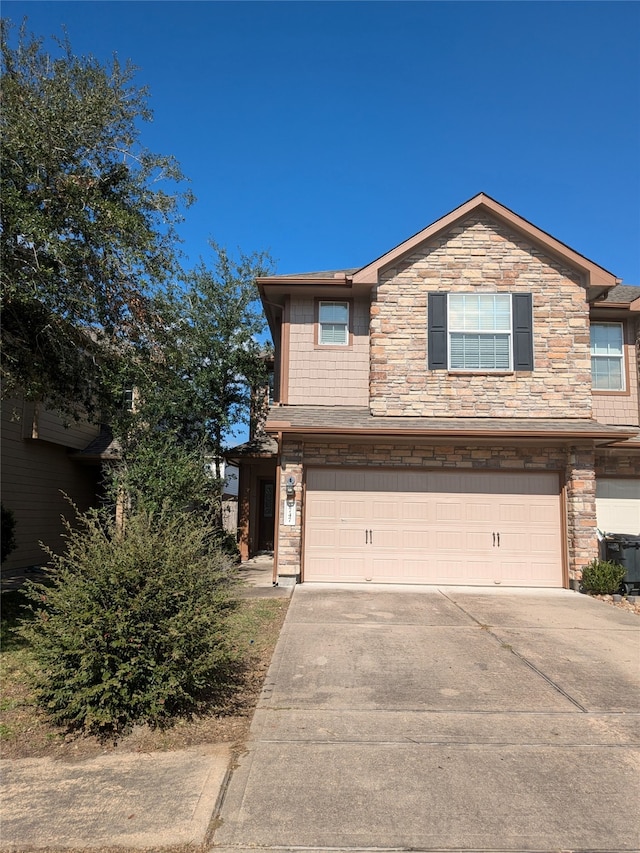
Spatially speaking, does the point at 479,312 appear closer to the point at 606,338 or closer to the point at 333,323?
the point at 333,323

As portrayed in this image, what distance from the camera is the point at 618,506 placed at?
44.5ft

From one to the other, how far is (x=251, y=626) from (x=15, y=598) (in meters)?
5.18

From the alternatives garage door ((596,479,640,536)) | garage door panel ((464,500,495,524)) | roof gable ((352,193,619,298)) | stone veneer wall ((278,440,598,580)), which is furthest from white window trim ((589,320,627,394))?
garage door panel ((464,500,495,524))

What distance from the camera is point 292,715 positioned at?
5.19 metres

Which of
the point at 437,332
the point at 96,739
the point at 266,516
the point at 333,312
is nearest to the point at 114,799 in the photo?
the point at 96,739

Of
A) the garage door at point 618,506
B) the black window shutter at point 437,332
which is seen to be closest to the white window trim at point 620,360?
the garage door at point 618,506

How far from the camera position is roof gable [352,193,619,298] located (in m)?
12.6

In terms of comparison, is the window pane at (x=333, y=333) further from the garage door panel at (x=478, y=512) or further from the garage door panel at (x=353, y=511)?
the garage door panel at (x=478, y=512)

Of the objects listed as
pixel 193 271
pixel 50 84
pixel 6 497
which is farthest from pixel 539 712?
pixel 193 271

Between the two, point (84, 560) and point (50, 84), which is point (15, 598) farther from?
point (50, 84)

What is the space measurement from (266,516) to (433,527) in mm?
9243

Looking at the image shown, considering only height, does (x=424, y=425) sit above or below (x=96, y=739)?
above

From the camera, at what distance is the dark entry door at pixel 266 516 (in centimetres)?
1997

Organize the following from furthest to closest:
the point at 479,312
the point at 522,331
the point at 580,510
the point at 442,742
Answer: the point at 479,312
the point at 522,331
the point at 580,510
the point at 442,742
